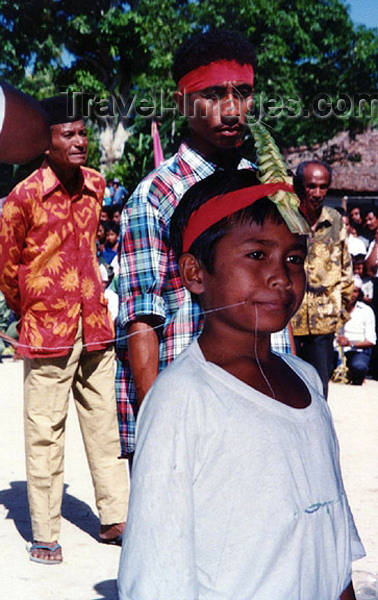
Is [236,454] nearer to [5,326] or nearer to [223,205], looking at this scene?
[223,205]

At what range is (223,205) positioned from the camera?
1620mm

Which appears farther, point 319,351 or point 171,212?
point 319,351

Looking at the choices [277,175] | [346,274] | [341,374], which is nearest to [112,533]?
[346,274]

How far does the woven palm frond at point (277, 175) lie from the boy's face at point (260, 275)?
7 cm

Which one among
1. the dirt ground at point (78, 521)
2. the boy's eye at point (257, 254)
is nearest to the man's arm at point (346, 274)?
the dirt ground at point (78, 521)

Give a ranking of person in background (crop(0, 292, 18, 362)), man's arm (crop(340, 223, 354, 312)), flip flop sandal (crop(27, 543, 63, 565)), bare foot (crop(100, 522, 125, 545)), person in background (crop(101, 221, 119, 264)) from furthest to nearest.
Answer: person in background (crop(0, 292, 18, 362)) → person in background (crop(101, 221, 119, 264)) → man's arm (crop(340, 223, 354, 312)) → bare foot (crop(100, 522, 125, 545)) → flip flop sandal (crop(27, 543, 63, 565))

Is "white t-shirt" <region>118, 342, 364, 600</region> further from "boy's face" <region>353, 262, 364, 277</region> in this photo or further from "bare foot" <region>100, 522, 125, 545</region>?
"boy's face" <region>353, 262, 364, 277</region>

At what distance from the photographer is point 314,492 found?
5.21ft

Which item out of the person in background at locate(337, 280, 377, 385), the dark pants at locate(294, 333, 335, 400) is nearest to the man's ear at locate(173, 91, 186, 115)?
the dark pants at locate(294, 333, 335, 400)

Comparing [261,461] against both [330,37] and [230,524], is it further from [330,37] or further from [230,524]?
[330,37]

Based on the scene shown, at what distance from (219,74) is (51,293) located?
1.79 meters

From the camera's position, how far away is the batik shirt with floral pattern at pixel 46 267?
394 cm

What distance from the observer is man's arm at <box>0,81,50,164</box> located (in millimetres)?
1630

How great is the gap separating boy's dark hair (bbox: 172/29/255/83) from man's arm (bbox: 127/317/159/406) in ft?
2.45
